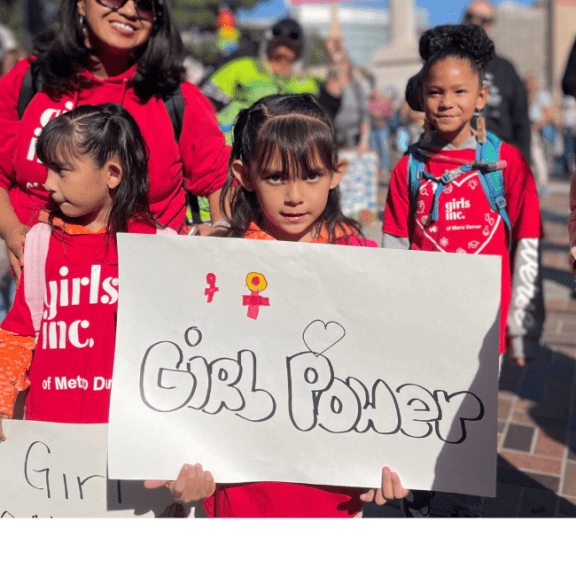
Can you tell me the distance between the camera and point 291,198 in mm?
1829

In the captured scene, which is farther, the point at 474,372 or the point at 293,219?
the point at 293,219

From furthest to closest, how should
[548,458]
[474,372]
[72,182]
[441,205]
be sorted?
1. [548,458]
2. [441,205]
3. [72,182]
4. [474,372]

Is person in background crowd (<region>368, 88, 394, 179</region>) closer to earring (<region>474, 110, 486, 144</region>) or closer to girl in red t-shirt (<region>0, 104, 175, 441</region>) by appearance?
earring (<region>474, 110, 486, 144</region>)

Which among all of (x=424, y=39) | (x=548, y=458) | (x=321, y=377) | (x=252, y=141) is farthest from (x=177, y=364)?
(x=548, y=458)

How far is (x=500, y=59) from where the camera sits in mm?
4629

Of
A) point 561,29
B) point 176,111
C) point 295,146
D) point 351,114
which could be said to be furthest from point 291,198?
point 561,29

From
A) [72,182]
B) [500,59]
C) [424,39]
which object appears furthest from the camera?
[500,59]

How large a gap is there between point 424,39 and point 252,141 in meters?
0.99

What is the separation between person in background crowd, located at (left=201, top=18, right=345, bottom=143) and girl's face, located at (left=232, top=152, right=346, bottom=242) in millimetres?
1732

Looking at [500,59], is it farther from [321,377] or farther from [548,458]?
[321,377]

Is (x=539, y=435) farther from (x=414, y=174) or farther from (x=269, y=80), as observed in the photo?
(x=269, y=80)

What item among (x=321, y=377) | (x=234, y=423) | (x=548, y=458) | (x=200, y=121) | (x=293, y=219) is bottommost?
(x=548, y=458)

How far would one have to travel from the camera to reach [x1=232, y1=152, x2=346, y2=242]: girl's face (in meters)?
1.84

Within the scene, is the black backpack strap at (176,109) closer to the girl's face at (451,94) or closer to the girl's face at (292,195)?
the girl's face at (292,195)
